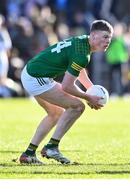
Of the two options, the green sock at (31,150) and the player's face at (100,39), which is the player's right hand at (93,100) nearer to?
the player's face at (100,39)

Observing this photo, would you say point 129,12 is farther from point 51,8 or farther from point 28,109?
point 28,109

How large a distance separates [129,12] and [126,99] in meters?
3.99

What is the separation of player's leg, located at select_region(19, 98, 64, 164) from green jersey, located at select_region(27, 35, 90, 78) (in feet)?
1.68

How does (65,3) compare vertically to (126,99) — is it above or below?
above

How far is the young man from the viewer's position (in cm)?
1100

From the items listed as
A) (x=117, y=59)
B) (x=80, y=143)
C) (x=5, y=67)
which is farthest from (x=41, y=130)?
(x=117, y=59)

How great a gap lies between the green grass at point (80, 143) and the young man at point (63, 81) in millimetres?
436

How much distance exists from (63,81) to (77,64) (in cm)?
35

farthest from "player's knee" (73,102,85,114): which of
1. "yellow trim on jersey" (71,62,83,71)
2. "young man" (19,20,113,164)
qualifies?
"yellow trim on jersey" (71,62,83,71)

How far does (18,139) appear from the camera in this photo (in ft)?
49.3

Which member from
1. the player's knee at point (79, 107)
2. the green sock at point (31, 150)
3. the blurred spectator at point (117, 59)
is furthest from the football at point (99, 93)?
the blurred spectator at point (117, 59)

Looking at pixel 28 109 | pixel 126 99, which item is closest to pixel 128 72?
pixel 126 99

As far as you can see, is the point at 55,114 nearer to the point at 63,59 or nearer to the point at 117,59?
the point at 63,59

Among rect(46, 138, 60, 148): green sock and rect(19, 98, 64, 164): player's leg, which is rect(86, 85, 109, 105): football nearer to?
rect(19, 98, 64, 164): player's leg
